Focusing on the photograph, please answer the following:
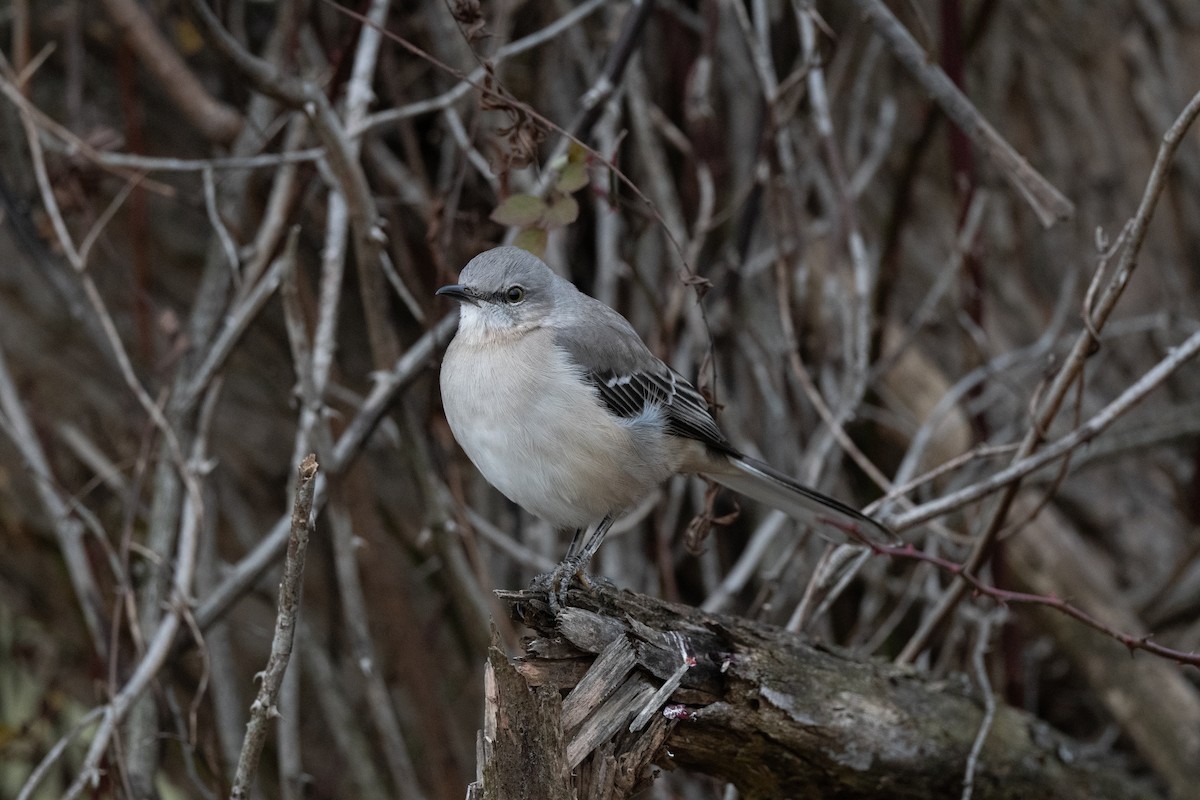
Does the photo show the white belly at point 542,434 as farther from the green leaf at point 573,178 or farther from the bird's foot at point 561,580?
the green leaf at point 573,178

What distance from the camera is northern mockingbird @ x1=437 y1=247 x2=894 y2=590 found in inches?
120

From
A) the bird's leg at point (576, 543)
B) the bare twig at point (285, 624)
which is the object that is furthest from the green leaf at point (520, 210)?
the bare twig at point (285, 624)

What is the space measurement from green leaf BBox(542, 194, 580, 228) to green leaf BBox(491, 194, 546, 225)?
0.02 m

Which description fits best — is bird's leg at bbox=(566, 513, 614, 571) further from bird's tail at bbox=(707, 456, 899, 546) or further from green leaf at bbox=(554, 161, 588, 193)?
green leaf at bbox=(554, 161, 588, 193)

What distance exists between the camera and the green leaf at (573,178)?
118 inches

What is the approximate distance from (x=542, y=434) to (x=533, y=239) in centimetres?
57

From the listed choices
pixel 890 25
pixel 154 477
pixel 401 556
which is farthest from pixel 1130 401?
pixel 154 477

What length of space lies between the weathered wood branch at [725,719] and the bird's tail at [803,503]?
1.23 ft

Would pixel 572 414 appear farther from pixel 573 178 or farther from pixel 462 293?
pixel 573 178

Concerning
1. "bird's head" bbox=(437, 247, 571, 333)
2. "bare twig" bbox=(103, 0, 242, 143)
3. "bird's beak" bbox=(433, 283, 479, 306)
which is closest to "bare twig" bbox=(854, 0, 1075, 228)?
"bird's head" bbox=(437, 247, 571, 333)

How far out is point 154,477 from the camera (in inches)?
177

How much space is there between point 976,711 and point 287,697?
228cm

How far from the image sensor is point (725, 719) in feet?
8.98

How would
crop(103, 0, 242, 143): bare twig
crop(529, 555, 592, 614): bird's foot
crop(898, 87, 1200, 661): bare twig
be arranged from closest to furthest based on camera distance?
crop(898, 87, 1200, 661): bare twig < crop(529, 555, 592, 614): bird's foot < crop(103, 0, 242, 143): bare twig
